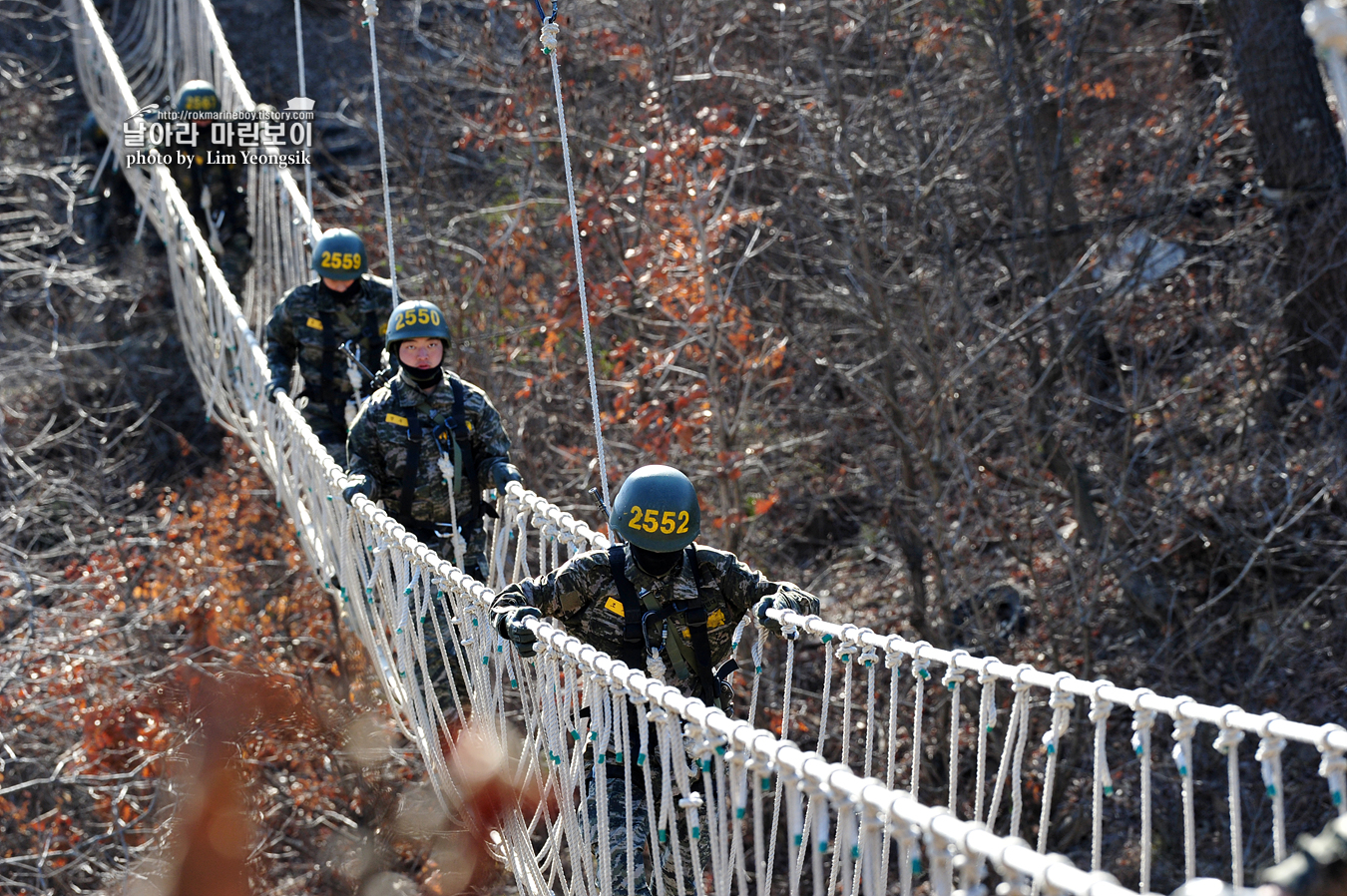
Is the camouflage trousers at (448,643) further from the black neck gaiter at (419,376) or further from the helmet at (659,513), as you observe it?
the helmet at (659,513)

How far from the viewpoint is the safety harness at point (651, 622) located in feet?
11.1

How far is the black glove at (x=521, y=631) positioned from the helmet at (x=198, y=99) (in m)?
6.45

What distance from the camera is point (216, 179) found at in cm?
820

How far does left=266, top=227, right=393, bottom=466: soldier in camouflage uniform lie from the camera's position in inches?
226

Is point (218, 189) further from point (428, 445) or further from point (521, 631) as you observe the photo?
point (521, 631)

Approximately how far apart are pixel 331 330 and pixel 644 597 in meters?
2.95

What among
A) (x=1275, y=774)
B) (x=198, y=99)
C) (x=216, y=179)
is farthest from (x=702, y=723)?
(x=198, y=99)

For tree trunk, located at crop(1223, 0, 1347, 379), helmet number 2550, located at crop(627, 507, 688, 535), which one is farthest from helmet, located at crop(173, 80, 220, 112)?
tree trunk, located at crop(1223, 0, 1347, 379)

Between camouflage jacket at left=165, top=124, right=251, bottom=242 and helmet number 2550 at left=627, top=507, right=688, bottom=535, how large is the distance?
226 inches

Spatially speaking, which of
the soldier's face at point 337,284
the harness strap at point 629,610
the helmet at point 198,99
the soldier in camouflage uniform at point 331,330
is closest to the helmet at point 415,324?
the soldier in camouflage uniform at point 331,330

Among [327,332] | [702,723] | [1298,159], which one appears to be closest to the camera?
[702,723]

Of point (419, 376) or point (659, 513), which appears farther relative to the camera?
point (419, 376)

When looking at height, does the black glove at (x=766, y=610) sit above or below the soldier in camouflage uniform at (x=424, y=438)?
below

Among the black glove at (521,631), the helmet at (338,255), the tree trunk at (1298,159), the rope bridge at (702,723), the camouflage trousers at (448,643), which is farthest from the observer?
the tree trunk at (1298,159)
